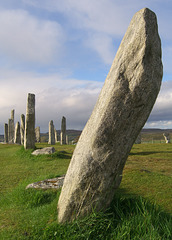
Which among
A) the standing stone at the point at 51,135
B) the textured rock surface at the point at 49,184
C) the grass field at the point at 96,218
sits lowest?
the grass field at the point at 96,218

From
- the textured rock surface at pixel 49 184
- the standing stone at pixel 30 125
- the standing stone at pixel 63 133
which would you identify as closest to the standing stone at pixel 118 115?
the textured rock surface at pixel 49 184

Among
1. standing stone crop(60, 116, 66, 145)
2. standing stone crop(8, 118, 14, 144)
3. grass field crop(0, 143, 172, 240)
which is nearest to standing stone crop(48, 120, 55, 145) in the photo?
standing stone crop(60, 116, 66, 145)

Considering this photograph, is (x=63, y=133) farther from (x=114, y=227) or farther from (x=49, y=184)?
(x=114, y=227)

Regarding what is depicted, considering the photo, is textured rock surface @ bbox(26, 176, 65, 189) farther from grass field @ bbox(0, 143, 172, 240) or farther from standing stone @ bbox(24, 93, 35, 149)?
standing stone @ bbox(24, 93, 35, 149)

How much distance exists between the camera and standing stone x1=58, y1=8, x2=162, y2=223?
3947mm

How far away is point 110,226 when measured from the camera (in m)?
4.08

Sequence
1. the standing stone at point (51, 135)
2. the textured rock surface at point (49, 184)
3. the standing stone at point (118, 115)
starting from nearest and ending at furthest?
the standing stone at point (118, 115), the textured rock surface at point (49, 184), the standing stone at point (51, 135)

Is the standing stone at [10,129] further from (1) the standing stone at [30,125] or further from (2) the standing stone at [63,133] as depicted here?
(1) the standing stone at [30,125]

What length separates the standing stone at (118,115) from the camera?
3.95 metres

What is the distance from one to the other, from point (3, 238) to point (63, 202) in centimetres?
122

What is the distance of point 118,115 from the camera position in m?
4.01

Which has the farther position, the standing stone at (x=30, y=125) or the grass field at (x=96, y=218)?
the standing stone at (x=30, y=125)

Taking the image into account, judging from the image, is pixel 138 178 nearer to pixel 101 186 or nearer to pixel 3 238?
pixel 101 186

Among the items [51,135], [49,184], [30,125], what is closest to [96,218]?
[49,184]
